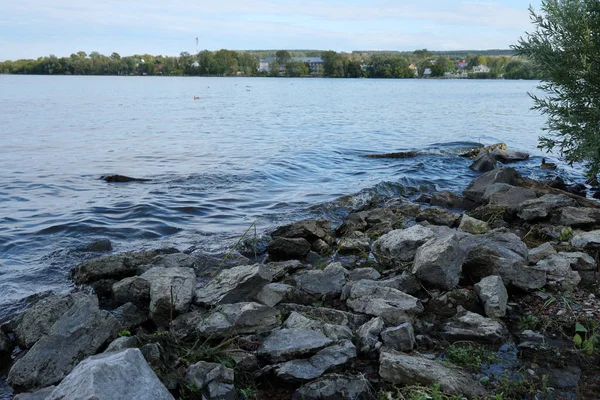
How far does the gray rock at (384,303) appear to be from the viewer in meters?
6.72

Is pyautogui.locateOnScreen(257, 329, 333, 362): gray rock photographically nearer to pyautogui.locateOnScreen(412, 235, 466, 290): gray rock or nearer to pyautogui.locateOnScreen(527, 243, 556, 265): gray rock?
pyautogui.locateOnScreen(412, 235, 466, 290): gray rock

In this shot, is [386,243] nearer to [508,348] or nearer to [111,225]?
[508,348]

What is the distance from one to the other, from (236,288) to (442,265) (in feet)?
9.82

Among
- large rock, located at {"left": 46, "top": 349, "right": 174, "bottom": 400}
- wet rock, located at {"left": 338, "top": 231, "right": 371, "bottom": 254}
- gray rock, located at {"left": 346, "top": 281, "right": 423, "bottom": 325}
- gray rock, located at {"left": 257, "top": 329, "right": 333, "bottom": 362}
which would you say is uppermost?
large rock, located at {"left": 46, "top": 349, "right": 174, "bottom": 400}

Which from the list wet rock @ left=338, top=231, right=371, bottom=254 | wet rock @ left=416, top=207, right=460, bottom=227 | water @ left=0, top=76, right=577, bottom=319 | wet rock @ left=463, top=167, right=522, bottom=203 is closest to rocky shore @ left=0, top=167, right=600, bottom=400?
wet rock @ left=338, top=231, right=371, bottom=254

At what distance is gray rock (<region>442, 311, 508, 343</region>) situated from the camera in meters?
6.29

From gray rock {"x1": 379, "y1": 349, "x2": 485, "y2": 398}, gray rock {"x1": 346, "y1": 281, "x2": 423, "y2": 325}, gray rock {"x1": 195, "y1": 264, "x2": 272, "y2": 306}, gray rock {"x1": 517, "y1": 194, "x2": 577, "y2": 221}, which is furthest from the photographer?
gray rock {"x1": 517, "y1": 194, "x2": 577, "y2": 221}

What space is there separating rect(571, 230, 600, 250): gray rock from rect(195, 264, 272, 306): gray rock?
582 centimetres

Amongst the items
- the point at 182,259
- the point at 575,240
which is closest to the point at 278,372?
the point at 182,259

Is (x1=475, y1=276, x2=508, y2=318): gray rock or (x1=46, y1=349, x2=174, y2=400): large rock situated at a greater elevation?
(x1=46, y1=349, x2=174, y2=400): large rock

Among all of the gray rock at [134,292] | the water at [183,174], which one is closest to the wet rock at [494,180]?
the water at [183,174]

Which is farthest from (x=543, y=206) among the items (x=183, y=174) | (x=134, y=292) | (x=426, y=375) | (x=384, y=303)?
(x=183, y=174)

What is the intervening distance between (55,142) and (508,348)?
2760cm

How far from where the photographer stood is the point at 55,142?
93.1 feet
